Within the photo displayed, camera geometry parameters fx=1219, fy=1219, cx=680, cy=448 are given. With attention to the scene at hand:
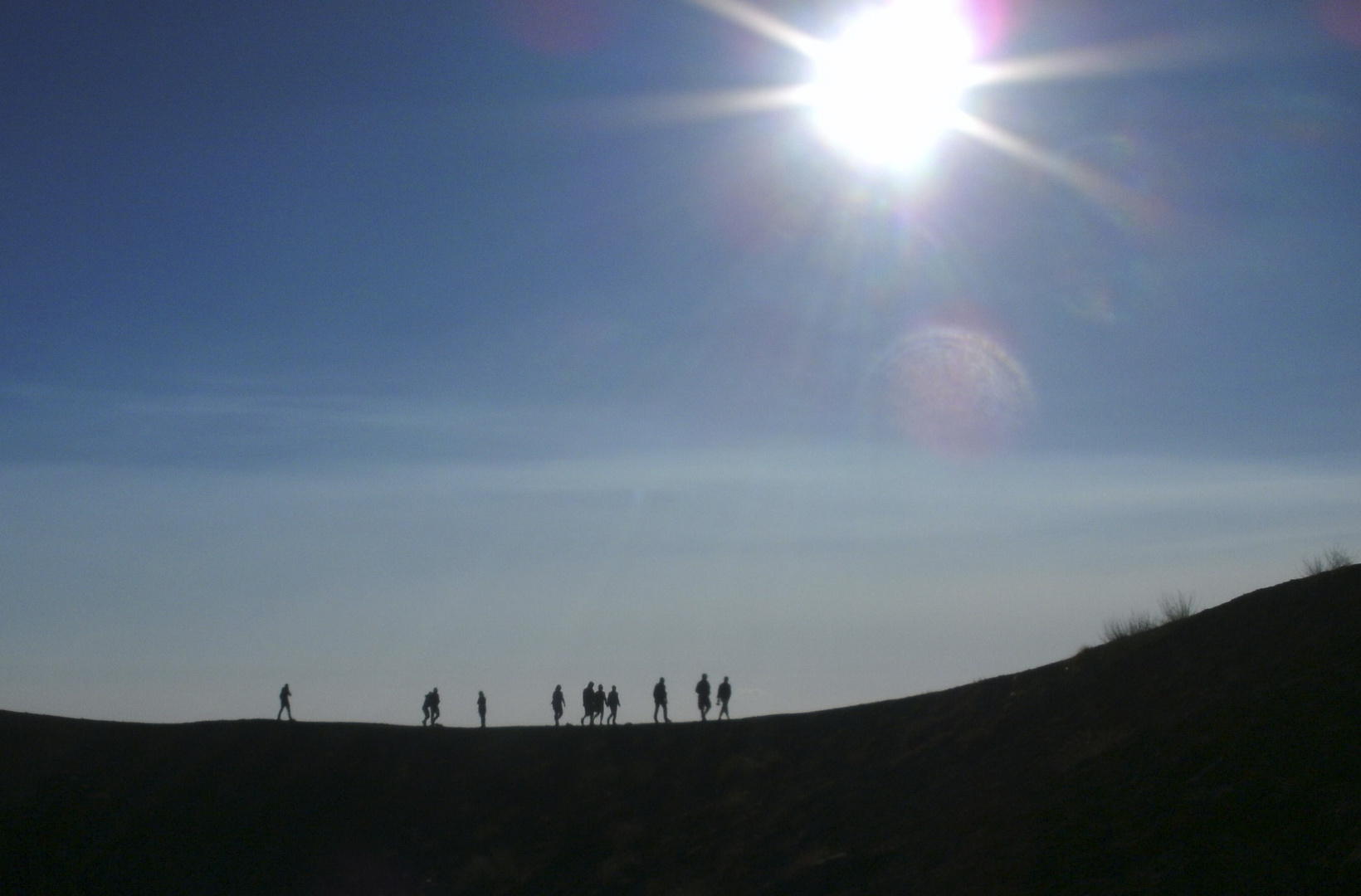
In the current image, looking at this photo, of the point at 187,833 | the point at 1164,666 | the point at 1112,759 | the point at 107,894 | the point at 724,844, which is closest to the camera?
the point at 1112,759

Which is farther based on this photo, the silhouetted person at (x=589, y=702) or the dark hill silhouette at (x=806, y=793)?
the silhouetted person at (x=589, y=702)

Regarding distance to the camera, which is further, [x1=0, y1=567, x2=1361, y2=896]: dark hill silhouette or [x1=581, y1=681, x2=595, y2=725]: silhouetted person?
[x1=581, y1=681, x2=595, y2=725]: silhouetted person

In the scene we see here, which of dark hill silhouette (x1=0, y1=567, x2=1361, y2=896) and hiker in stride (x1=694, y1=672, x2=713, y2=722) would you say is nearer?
dark hill silhouette (x1=0, y1=567, x2=1361, y2=896)

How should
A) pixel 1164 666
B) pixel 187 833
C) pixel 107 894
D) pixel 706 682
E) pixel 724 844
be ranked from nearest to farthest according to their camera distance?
pixel 1164 666
pixel 724 844
pixel 107 894
pixel 187 833
pixel 706 682

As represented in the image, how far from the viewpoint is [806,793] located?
26.8m

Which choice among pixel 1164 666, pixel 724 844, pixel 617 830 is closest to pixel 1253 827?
pixel 1164 666

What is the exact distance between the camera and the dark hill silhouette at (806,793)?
17.0 m

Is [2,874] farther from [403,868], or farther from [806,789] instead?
[806,789]

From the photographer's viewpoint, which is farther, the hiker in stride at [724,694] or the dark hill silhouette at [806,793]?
the hiker in stride at [724,694]

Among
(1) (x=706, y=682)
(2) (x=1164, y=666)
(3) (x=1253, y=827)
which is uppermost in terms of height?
(1) (x=706, y=682)

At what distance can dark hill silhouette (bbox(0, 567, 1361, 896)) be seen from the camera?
17.0 m

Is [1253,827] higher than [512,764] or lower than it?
lower

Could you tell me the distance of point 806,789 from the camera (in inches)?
1061

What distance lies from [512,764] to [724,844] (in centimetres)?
980
